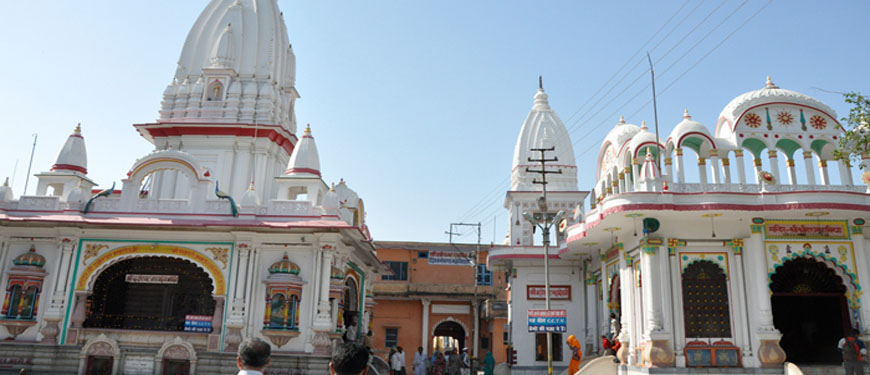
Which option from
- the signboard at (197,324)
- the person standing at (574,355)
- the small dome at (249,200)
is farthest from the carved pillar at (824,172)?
the signboard at (197,324)

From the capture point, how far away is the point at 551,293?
76.8 ft

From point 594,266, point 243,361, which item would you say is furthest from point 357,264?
point 243,361

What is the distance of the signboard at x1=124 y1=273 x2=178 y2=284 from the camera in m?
19.1

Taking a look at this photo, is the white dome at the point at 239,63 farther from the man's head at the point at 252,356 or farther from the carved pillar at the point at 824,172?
the man's head at the point at 252,356

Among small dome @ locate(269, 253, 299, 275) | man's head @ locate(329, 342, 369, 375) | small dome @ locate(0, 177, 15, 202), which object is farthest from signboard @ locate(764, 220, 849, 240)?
small dome @ locate(0, 177, 15, 202)

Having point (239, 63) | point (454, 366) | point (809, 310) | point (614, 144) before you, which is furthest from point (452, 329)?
point (809, 310)

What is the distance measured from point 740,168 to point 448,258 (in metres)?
19.9

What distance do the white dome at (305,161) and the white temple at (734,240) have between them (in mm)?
8598

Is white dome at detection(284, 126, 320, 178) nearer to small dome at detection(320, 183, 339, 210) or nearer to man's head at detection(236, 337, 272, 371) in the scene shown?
small dome at detection(320, 183, 339, 210)

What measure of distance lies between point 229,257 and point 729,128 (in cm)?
1492

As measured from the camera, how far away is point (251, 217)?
1870cm

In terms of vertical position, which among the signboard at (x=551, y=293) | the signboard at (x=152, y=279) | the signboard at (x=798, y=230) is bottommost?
the signboard at (x=152, y=279)

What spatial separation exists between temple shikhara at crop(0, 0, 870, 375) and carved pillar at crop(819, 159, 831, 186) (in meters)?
0.08

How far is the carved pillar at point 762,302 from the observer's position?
15.8 meters
